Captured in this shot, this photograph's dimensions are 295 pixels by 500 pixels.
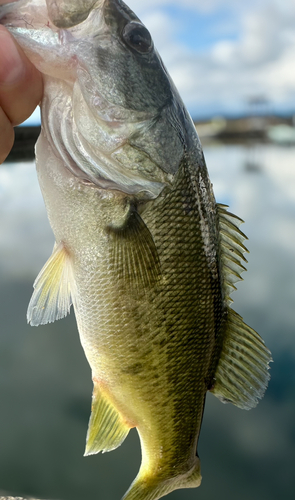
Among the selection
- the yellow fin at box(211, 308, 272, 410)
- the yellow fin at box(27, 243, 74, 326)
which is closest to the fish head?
the yellow fin at box(27, 243, 74, 326)

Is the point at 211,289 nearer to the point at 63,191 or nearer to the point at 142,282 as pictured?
the point at 142,282

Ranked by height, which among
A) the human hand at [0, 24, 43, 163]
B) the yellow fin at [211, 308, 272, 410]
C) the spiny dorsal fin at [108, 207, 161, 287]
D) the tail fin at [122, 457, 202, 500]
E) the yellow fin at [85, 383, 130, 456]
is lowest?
the tail fin at [122, 457, 202, 500]

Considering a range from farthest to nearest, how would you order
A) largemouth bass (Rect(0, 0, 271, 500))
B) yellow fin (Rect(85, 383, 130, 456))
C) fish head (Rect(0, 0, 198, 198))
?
yellow fin (Rect(85, 383, 130, 456)) → largemouth bass (Rect(0, 0, 271, 500)) → fish head (Rect(0, 0, 198, 198))

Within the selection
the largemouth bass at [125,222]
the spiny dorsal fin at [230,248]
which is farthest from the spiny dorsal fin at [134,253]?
the spiny dorsal fin at [230,248]

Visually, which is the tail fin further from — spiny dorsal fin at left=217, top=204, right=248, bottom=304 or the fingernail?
the fingernail

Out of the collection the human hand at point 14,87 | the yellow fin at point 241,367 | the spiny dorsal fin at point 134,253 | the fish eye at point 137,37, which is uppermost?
the fish eye at point 137,37

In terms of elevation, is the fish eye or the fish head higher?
the fish eye

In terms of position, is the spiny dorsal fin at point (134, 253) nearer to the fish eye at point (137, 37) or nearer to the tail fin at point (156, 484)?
the fish eye at point (137, 37)
